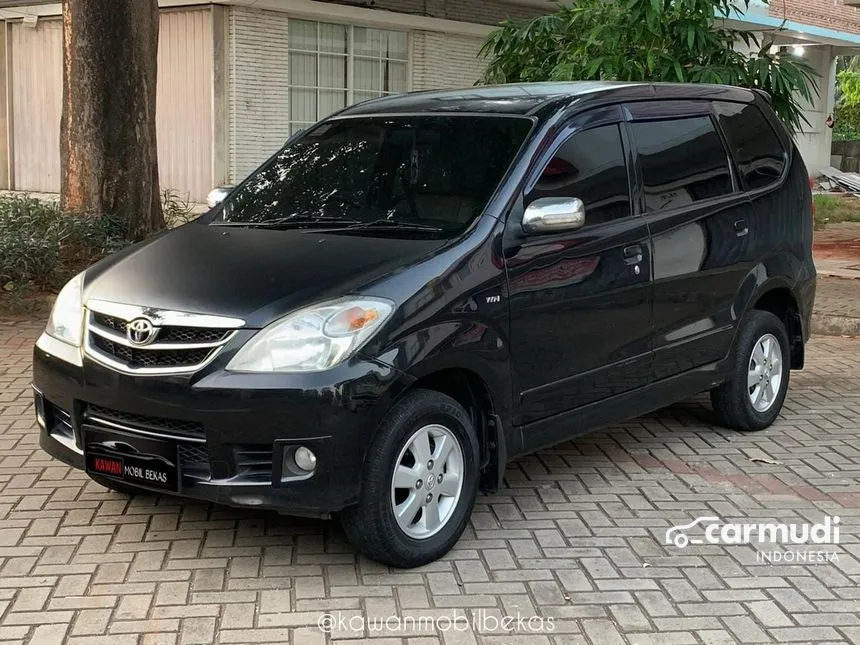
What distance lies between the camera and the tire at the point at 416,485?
3.89m

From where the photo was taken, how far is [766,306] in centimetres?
627

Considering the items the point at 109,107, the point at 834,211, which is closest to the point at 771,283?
the point at 109,107

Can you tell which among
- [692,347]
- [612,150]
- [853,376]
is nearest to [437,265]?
[612,150]

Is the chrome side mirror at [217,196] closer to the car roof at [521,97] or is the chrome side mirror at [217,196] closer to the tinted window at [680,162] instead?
the car roof at [521,97]

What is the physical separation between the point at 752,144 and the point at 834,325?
12.1 ft

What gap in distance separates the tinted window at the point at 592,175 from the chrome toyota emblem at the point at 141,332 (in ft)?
5.65

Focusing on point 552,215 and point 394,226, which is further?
point 394,226

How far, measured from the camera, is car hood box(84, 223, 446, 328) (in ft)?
12.9

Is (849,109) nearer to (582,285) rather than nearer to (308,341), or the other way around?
(582,285)

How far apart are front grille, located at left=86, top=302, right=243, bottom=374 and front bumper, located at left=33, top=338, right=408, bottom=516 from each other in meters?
0.07

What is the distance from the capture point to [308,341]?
150 inches

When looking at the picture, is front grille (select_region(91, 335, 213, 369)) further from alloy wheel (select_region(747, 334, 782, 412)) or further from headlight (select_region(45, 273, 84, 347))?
alloy wheel (select_region(747, 334, 782, 412))

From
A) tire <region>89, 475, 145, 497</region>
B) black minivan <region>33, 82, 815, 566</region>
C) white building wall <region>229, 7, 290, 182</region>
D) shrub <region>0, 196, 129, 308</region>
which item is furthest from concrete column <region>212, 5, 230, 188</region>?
tire <region>89, 475, 145, 497</region>

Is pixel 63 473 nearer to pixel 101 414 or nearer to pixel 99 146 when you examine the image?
pixel 101 414
